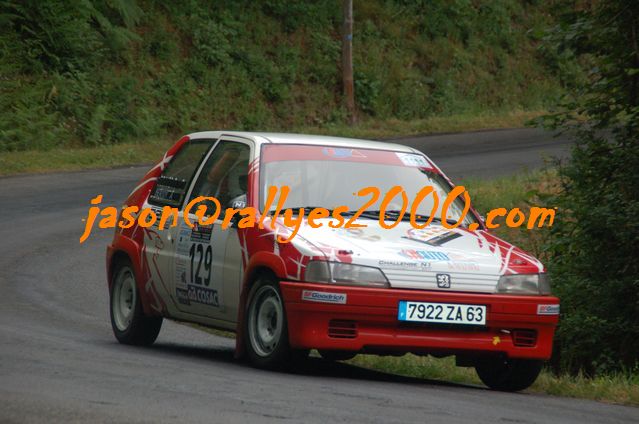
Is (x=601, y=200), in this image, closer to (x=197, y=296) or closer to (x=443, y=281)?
(x=443, y=281)

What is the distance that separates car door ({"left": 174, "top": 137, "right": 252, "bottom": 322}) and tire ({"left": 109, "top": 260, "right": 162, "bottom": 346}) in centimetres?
69

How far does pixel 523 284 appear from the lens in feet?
28.9

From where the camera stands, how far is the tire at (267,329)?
8.59 metres

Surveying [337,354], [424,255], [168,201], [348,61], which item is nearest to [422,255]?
[424,255]

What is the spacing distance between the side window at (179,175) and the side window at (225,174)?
0.52 ft

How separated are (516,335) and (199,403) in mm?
2649

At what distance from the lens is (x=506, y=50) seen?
41.2 m

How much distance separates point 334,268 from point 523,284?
1283 millimetres

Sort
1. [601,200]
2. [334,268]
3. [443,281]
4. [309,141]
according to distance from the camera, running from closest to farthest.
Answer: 1. [334,268]
2. [443,281]
3. [309,141]
4. [601,200]

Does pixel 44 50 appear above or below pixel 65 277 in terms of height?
above

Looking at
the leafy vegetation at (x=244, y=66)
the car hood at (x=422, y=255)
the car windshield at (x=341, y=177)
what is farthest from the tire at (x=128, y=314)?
the leafy vegetation at (x=244, y=66)

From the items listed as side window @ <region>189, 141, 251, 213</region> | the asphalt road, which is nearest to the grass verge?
the asphalt road

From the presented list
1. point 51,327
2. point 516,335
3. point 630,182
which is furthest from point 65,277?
point 516,335

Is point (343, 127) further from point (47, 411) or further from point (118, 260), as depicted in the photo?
point (47, 411)
